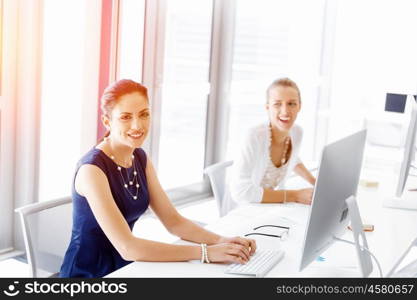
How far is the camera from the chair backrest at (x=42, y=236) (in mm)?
1900

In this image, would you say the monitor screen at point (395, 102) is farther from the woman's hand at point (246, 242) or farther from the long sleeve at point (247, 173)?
the woman's hand at point (246, 242)

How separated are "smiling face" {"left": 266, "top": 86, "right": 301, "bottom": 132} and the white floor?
4.90ft

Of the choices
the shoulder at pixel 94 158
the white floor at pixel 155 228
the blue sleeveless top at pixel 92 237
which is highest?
the shoulder at pixel 94 158

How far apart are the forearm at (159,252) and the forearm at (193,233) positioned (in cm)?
25

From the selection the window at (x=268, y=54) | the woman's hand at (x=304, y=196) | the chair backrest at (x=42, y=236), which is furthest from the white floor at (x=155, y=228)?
the woman's hand at (x=304, y=196)

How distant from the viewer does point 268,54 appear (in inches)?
231

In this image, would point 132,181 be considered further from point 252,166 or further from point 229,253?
point 252,166

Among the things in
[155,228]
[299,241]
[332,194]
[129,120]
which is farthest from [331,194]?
[155,228]

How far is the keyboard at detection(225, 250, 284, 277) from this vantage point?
184 centimetres

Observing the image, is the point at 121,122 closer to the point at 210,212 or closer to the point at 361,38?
the point at 210,212

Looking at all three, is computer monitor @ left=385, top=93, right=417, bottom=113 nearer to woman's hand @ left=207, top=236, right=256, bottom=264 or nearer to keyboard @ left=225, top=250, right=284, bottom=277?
keyboard @ left=225, top=250, right=284, bottom=277

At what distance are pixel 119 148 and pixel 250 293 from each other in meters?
0.83

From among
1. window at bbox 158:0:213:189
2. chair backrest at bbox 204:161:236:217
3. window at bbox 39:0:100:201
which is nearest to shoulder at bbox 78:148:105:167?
chair backrest at bbox 204:161:236:217

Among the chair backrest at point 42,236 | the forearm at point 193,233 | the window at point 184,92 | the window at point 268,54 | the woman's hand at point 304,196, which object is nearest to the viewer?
the chair backrest at point 42,236
